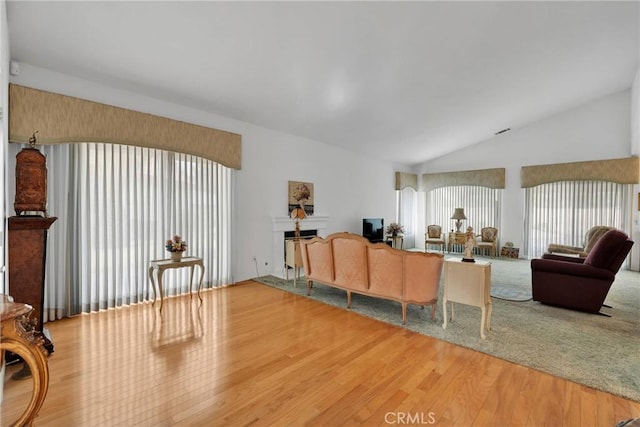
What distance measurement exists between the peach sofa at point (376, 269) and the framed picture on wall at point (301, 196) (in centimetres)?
178

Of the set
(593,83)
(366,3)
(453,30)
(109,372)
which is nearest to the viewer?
(109,372)

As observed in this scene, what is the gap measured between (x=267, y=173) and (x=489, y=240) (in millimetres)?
6220

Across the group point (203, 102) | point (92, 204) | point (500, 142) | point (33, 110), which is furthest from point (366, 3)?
point (500, 142)

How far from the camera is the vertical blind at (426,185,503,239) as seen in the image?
8156 mm

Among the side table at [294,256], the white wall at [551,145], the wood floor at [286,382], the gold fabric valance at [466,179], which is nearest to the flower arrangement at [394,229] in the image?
the gold fabric valance at [466,179]

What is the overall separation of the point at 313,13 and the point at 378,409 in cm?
347

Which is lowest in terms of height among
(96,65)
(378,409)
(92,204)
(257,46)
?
(378,409)

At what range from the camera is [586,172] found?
6.66m

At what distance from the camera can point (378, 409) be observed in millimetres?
1896

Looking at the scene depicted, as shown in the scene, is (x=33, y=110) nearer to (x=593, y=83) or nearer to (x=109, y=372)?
(x=109, y=372)

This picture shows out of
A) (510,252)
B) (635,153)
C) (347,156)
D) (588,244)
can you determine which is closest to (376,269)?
(347,156)

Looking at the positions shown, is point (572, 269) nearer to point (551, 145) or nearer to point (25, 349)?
point (551, 145)

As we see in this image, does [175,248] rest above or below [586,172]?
below

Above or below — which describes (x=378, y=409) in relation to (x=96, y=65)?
below
